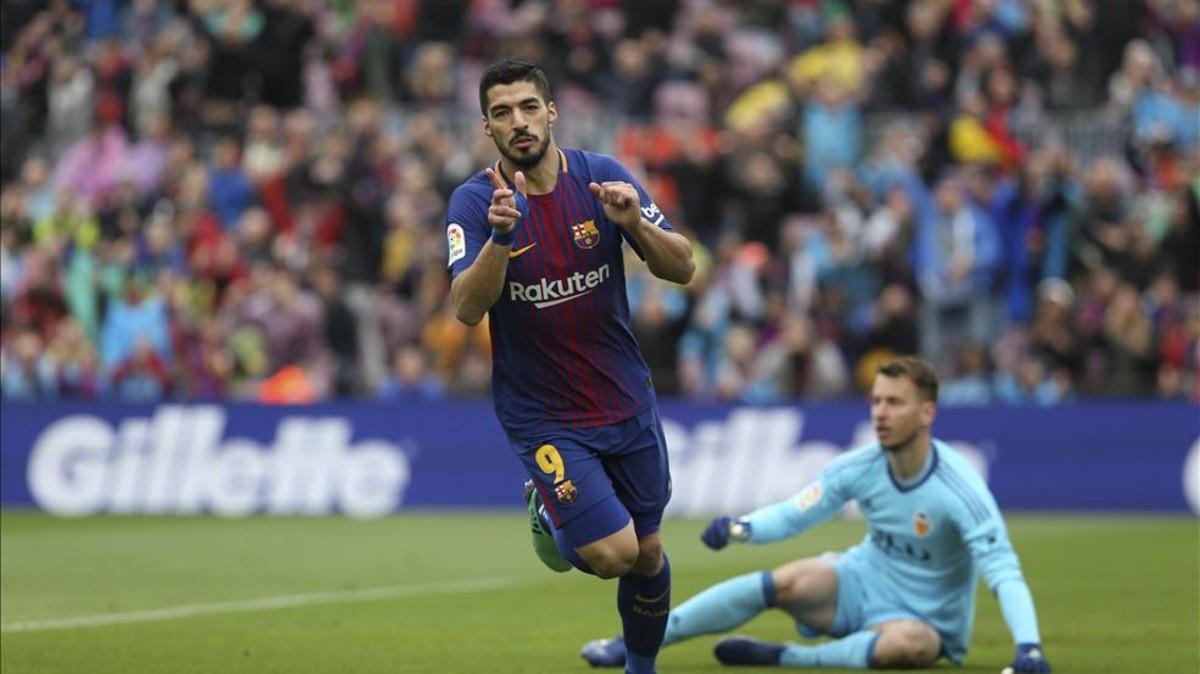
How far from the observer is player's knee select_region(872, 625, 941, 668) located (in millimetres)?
10312

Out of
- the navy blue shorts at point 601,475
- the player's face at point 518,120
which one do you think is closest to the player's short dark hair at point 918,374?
the navy blue shorts at point 601,475

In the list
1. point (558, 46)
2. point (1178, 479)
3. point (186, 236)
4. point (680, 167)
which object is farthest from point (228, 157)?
point (1178, 479)

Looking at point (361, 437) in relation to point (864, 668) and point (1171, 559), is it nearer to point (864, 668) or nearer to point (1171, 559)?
point (1171, 559)

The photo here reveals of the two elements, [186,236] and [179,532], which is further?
[186,236]

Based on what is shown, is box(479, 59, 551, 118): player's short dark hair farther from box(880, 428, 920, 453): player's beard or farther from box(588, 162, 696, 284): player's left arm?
box(880, 428, 920, 453): player's beard

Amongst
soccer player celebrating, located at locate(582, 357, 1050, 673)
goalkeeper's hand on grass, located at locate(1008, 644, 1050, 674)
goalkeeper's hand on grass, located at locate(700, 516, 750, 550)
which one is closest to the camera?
goalkeeper's hand on grass, located at locate(1008, 644, 1050, 674)

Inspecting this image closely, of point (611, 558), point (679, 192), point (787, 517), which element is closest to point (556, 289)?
point (611, 558)

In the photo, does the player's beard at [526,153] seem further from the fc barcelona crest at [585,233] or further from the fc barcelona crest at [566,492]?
the fc barcelona crest at [566,492]

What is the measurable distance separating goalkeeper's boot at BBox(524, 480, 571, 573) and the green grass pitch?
1229 mm

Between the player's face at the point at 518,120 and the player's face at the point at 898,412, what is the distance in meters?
2.60

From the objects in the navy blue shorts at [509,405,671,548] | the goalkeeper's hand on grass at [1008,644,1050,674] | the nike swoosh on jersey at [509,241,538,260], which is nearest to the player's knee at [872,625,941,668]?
the goalkeeper's hand on grass at [1008,644,1050,674]

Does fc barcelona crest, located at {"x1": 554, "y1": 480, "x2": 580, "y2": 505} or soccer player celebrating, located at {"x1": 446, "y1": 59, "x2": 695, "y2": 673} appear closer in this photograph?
soccer player celebrating, located at {"x1": 446, "y1": 59, "x2": 695, "y2": 673}

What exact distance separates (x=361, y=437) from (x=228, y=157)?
5144 millimetres

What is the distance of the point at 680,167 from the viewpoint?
2378cm
